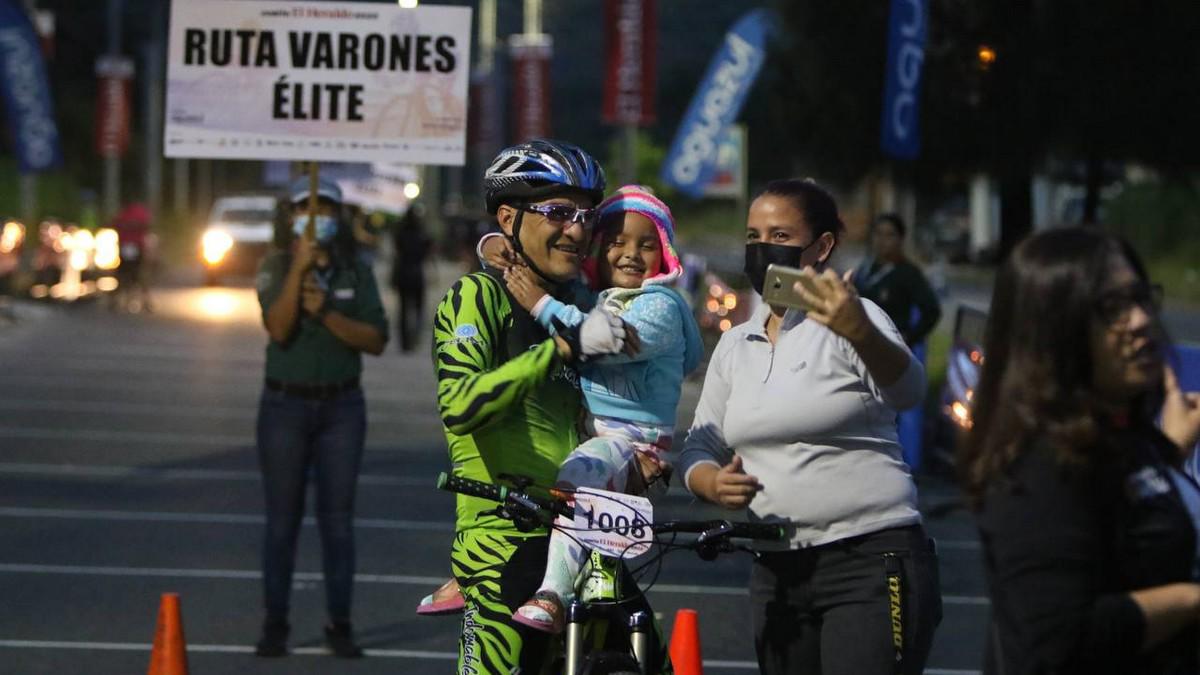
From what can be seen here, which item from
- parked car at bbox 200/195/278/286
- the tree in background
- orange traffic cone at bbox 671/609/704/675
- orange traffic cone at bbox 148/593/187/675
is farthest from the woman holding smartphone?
parked car at bbox 200/195/278/286

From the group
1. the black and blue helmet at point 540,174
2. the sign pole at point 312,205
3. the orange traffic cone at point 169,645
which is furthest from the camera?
the sign pole at point 312,205

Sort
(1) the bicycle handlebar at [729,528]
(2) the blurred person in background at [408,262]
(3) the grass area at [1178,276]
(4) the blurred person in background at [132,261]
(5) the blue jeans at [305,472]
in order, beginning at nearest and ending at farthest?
(1) the bicycle handlebar at [729,528]
(5) the blue jeans at [305,472]
(2) the blurred person in background at [408,262]
(4) the blurred person in background at [132,261]
(3) the grass area at [1178,276]

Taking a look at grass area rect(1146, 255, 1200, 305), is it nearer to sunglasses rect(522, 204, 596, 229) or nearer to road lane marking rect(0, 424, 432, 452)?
road lane marking rect(0, 424, 432, 452)

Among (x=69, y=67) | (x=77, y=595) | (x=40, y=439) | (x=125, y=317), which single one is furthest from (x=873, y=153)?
(x=69, y=67)

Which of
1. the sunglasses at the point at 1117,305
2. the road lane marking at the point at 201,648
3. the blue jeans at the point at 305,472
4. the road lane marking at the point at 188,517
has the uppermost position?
the sunglasses at the point at 1117,305

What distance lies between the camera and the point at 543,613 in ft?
15.9

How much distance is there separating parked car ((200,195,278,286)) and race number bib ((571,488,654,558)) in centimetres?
3905

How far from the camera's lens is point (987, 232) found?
265 ft

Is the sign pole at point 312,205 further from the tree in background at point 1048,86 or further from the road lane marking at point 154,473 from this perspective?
the tree in background at point 1048,86

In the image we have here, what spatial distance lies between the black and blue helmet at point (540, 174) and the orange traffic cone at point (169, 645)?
2.93m

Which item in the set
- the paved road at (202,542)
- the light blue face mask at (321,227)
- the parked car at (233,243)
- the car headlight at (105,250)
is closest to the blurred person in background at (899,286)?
the paved road at (202,542)

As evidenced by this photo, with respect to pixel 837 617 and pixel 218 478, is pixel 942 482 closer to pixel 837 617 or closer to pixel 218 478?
pixel 218 478

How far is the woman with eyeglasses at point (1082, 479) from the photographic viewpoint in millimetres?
3455

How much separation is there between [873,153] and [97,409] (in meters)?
13.1
